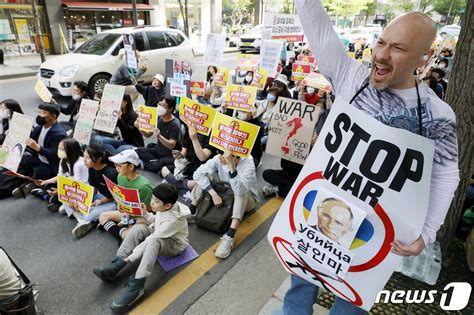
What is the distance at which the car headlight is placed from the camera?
8312 mm

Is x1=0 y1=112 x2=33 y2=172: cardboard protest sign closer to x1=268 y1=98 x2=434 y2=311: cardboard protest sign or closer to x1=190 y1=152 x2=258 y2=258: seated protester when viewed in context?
x1=190 y1=152 x2=258 y2=258: seated protester

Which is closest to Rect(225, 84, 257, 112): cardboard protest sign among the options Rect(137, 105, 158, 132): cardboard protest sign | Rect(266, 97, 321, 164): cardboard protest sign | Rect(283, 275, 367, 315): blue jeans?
Rect(266, 97, 321, 164): cardboard protest sign

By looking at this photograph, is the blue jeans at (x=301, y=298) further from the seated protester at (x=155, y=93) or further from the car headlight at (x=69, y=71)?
the car headlight at (x=69, y=71)

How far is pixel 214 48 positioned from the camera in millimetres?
7320

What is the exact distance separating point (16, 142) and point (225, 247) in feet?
9.12

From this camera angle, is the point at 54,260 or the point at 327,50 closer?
the point at 327,50

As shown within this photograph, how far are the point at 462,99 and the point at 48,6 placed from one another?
1877 centimetres

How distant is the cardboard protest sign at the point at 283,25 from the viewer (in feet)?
22.2

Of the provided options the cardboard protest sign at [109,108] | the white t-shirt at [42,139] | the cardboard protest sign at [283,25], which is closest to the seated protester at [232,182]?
the cardboard protest sign at [109,108]

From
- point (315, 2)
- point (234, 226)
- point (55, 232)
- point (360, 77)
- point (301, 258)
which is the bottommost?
point (55, 232)

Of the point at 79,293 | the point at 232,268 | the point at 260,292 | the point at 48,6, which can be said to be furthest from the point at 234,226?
the point at 48,6

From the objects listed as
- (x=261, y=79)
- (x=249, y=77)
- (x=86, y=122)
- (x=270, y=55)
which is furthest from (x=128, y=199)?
(x=249, y=77)

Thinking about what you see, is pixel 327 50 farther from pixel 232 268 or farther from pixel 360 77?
pixel 232 268

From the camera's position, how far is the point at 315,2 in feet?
5.10
